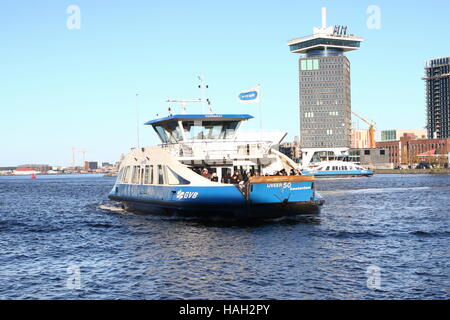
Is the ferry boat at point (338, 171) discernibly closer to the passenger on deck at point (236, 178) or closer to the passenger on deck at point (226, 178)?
the passenger on deck at point (226, 178)

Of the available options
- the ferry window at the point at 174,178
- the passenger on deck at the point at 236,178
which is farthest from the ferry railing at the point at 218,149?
the passenger on deck at the point at 236,178

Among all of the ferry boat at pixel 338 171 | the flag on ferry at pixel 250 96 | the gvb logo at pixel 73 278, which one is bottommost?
the gvb logo at pixel 73 278

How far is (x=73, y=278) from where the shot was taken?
19.2m

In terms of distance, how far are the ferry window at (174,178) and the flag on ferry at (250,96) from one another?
291 inches

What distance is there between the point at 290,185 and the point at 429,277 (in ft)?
45.8

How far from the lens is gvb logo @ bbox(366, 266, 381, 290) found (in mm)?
17184

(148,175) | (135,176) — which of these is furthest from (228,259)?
(135,176)

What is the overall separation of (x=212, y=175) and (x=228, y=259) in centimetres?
1314

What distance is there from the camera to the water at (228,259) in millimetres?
17156

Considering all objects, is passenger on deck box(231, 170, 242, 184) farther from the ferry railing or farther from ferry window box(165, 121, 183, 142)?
ferry window box(165, 121, 183, 142)

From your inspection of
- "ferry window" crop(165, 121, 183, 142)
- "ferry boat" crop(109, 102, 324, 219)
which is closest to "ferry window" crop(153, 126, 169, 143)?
"ferry boat" crop(109, 102, 324, 219)

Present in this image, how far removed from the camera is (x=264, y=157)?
36594 mm
